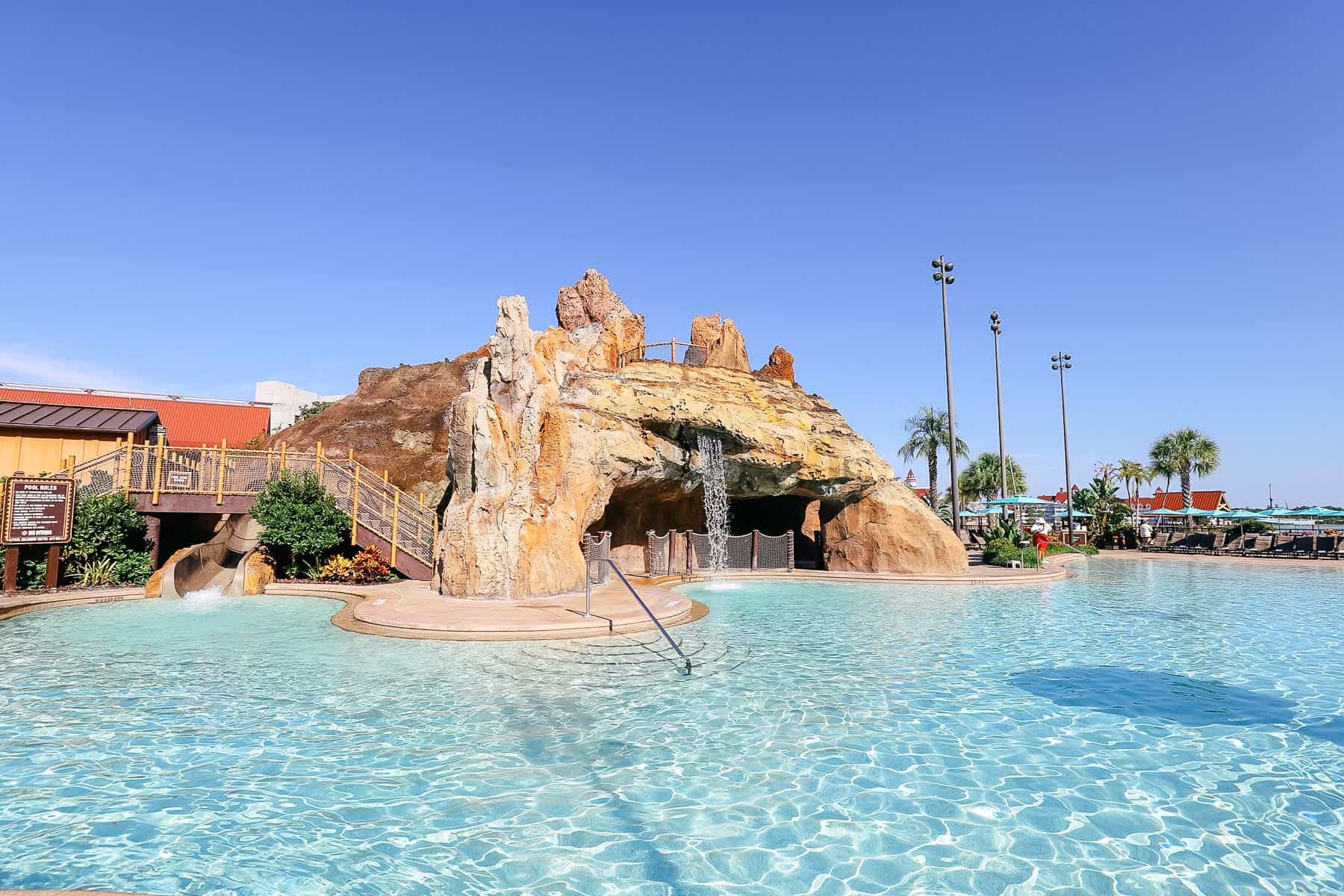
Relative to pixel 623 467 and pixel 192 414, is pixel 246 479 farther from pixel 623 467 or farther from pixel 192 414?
pixel 192 414

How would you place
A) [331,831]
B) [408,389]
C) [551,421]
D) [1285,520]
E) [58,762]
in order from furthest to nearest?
[408,389], [1285,520], [551,421], [58,762], [331,831]

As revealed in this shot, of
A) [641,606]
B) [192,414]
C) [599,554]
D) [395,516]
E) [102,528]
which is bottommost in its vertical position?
[641,606]

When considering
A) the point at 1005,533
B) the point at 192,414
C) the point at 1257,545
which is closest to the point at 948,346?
the point at 1005,533

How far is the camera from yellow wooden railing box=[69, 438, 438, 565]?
19281 millimetres

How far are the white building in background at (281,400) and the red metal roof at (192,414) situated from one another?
12.2m

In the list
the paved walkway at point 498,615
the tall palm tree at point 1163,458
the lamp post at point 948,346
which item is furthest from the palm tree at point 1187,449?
the paved walkway at point 498,615

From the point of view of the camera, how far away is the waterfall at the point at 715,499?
2156cm

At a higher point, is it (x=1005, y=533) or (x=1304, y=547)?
(x=1005, y=533)

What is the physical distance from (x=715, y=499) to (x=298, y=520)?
1260 cm

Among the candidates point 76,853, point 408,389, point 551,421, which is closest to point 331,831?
point 76,853

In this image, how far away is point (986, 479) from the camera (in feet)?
245

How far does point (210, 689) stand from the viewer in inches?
364

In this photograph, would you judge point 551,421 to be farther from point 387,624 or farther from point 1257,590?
point 1257,590

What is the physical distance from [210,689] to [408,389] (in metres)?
45.1
